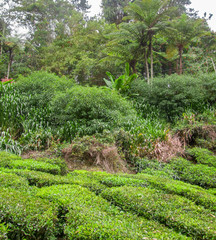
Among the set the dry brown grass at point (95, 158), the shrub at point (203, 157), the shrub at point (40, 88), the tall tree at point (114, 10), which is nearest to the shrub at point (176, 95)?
the shrub at point (203, 157)

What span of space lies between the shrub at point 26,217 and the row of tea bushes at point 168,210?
0.84 meters

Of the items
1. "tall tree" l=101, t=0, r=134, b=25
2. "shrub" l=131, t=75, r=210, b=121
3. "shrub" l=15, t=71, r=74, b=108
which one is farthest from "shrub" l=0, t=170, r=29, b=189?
"tall tree" l=101, t=0, r=134, b=25

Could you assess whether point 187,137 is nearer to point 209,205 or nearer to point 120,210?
point 209,205

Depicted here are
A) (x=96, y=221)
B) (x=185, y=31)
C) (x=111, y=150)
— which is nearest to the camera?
(x=96, y=221)

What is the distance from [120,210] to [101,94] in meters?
3.99

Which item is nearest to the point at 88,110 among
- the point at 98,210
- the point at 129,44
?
the point at 98,210

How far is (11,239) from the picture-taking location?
1536 mm

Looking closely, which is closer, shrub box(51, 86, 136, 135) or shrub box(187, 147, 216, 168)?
shrub box(187, 147, 216, 168)

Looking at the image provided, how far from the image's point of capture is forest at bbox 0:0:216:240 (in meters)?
1.76

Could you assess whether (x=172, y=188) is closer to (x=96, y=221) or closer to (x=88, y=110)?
(x=96, y=221)

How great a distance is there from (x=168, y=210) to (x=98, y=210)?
2.58 feet

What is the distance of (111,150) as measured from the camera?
14.3 ft

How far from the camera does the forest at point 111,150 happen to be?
176 centimetres

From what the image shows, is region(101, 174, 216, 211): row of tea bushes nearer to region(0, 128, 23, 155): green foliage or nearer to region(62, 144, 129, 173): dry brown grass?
region(62, 144, 129, 173): dry brown grass
